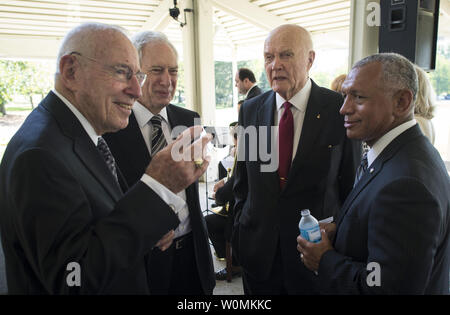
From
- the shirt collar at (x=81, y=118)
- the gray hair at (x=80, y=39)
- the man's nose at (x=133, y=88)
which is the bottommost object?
the shirt collar at (x=81, y=118)

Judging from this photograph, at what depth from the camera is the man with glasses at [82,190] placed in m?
0.74

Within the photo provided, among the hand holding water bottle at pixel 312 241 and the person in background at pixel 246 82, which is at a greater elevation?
the person in background at pixel 246 82

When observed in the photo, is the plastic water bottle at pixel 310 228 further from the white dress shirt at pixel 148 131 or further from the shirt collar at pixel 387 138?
the white dress shirt at pixel 148 131

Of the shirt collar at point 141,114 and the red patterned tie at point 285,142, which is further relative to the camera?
the red patterned tie at point 285,142


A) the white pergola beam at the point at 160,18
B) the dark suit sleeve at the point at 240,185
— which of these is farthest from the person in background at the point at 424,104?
the white pergola beam at the point at 160,18

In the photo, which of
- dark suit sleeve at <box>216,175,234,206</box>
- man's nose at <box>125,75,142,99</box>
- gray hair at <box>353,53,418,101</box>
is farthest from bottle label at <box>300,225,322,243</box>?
dark suit sleeve at <box>216,175,234,206</box>

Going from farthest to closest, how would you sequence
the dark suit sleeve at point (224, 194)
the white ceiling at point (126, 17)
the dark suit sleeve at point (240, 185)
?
the white ceiling at point (126, 17) → the dark suit sleeve at point (224, 194) → the dark suit sleeve at point (240, 185)

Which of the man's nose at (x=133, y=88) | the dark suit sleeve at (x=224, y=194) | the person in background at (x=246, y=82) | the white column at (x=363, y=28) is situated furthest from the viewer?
the person in background at (x=246, y=82)

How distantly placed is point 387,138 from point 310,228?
479mm

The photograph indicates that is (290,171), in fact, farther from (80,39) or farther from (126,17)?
(126,17)

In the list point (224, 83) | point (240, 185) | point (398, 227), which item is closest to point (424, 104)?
point (240, 185)

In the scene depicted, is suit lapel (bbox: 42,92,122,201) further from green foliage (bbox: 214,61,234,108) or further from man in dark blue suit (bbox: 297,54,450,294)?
green foliage (bbox: 214,61,234,108)

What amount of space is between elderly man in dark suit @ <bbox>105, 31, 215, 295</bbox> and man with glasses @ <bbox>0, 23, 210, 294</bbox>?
410 millimetres

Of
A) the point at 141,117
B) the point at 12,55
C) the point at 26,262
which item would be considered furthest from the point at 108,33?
the point at 12,55
